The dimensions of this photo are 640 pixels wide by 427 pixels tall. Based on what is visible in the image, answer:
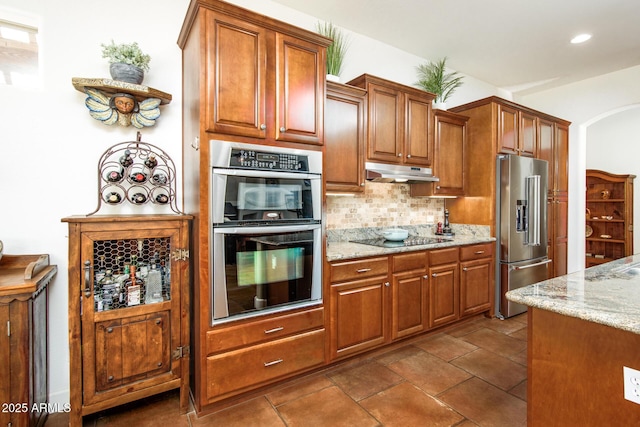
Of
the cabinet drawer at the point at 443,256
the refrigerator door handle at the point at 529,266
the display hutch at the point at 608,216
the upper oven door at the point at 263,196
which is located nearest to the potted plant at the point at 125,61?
the upper oven door at the point at 263,196

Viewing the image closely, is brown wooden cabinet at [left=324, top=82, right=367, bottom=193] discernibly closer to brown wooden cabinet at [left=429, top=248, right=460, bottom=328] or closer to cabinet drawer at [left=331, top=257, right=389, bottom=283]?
cabinet drawer at [left=331, top=257, right=389, bottom=283]

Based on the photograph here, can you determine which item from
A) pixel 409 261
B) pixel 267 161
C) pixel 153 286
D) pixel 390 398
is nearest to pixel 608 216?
pixel 409 261

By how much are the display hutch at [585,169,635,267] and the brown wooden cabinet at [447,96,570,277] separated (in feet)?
7.28

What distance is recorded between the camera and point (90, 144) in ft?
6.71

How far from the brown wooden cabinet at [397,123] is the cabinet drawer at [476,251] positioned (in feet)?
3.15

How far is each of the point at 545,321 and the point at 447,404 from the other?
3.48 ft

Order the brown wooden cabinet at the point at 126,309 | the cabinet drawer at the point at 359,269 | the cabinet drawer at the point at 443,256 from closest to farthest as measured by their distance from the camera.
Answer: the brown wooden cabinet at the point at 126,309, the cabinet drawer at the point at 359,269, the cabinet drawer at the point at 443,256

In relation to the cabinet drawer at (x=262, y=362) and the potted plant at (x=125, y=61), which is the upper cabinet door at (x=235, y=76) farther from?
the cabinet drawer at (x=262, y=362)

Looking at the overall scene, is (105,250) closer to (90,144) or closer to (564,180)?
(90,144)

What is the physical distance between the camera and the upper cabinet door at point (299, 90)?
6.86ft

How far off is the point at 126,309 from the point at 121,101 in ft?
4.15

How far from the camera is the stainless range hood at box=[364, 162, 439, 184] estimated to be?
113 inches

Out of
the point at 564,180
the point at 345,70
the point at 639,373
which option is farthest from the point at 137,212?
the point at 564,180

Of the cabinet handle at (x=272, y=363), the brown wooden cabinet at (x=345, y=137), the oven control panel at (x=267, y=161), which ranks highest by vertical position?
the brown wooden cabinet at (x=345, y=137)
